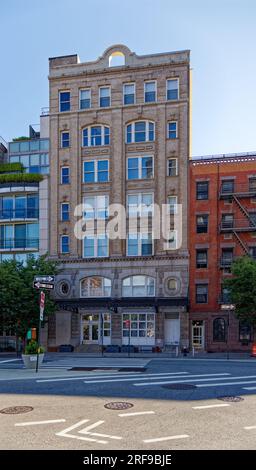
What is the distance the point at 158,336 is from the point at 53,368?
1796cm

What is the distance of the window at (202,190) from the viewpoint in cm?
4409

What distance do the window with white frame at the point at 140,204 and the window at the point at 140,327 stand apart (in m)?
10.0

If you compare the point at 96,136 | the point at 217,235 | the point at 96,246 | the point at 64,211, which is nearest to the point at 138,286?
the point at 96,246

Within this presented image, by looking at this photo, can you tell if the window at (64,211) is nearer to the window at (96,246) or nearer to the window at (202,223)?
the window at (96,246)

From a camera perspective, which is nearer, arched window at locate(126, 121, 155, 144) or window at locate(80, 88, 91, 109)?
arched window at locate(126, 121, 155, 144)

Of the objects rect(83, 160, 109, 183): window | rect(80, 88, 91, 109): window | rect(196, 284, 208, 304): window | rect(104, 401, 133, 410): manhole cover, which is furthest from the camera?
rect(80, 88, 91, 109): window

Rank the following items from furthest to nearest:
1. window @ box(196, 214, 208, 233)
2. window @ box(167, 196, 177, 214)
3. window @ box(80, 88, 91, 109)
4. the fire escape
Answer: window @ box(80, 88, 91, 109) → window @ box(167, 196, 177, 214) → window @ box(196, 214, 208, 233) → the fire escape

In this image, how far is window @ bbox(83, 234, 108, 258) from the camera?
1785 inches

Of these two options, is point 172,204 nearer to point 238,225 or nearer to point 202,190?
point 202,190

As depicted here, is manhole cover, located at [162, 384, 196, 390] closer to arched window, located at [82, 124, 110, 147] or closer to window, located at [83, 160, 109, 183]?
window, located at [83, 160, 109, 183]

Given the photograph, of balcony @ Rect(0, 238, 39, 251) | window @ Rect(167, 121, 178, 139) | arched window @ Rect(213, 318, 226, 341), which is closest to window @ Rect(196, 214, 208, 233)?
window @ Rect(167, 121, 178, 139)

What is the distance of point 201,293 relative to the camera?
43219 mm

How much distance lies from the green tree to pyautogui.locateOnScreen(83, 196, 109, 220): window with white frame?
14858 mm

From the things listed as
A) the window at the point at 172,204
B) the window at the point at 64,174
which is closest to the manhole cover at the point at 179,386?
the window at the point at 172,204
